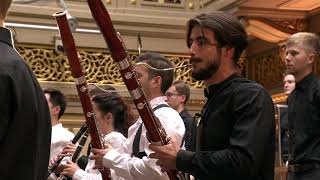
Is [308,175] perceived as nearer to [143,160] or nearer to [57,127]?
[143,160]

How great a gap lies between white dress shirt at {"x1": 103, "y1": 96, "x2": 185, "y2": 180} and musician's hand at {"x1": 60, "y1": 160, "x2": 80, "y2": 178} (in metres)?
0.74

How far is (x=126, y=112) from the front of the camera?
388 centimetres

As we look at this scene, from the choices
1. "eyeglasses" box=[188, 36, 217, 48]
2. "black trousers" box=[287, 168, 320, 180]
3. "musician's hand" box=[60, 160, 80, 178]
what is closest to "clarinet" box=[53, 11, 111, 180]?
"musician's hand" box=[60, 160, 80, 178]

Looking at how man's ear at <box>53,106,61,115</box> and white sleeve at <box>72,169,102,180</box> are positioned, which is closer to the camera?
white sleeve at <box>72,169,102,180</box>

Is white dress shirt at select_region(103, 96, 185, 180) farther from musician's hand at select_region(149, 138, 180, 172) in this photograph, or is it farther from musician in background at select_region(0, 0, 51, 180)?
musician in background at select_region(0, 0, 51, 180)

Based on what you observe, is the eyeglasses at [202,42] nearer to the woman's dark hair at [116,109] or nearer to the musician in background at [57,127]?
the woman's dark hair at [116,109]

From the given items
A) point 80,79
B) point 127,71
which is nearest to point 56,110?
point 80,79

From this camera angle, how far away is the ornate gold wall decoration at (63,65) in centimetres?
588

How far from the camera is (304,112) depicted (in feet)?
12.0

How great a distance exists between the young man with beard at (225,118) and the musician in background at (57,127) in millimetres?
2214

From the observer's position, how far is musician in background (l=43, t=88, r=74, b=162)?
4434mm

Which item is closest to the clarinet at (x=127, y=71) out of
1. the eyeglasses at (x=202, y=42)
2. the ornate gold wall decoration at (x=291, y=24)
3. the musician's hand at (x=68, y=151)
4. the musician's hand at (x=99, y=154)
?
the eyeglasses at (x=202, y=42)

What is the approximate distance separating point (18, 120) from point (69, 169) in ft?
6.60

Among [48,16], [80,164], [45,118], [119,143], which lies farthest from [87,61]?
[45,118]
